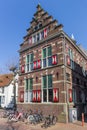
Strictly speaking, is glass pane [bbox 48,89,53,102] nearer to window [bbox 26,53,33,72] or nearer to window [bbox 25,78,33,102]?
window [bbox 25,78,33,102]

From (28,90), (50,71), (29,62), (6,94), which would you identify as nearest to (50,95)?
(50,71)

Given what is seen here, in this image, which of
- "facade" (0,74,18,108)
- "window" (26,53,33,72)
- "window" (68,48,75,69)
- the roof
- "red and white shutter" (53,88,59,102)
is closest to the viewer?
"red and white shutter" (53,88,59,102)

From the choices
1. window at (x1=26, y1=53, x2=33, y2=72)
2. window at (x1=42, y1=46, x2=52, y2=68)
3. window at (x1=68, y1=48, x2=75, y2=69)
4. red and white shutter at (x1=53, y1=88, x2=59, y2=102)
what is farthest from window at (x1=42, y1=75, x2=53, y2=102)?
window at (x1=68, y1=48, x2=75, y2=69)

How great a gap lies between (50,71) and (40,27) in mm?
6768

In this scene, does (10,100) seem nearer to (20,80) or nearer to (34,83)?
(20,80)

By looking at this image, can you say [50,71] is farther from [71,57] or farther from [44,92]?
[71,57]

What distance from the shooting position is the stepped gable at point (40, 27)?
19.2 metres

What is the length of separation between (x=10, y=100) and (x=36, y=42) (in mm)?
18884

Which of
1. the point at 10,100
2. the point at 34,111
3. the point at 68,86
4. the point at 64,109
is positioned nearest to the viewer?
the point at 64,109

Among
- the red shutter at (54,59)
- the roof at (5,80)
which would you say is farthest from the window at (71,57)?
the roof at (5,80)

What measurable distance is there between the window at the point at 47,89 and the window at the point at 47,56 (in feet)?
5.55

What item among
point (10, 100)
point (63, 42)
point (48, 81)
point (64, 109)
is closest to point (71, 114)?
point (64, 109)

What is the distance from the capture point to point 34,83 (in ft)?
64.0

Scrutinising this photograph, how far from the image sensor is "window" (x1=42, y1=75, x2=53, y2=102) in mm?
17500
